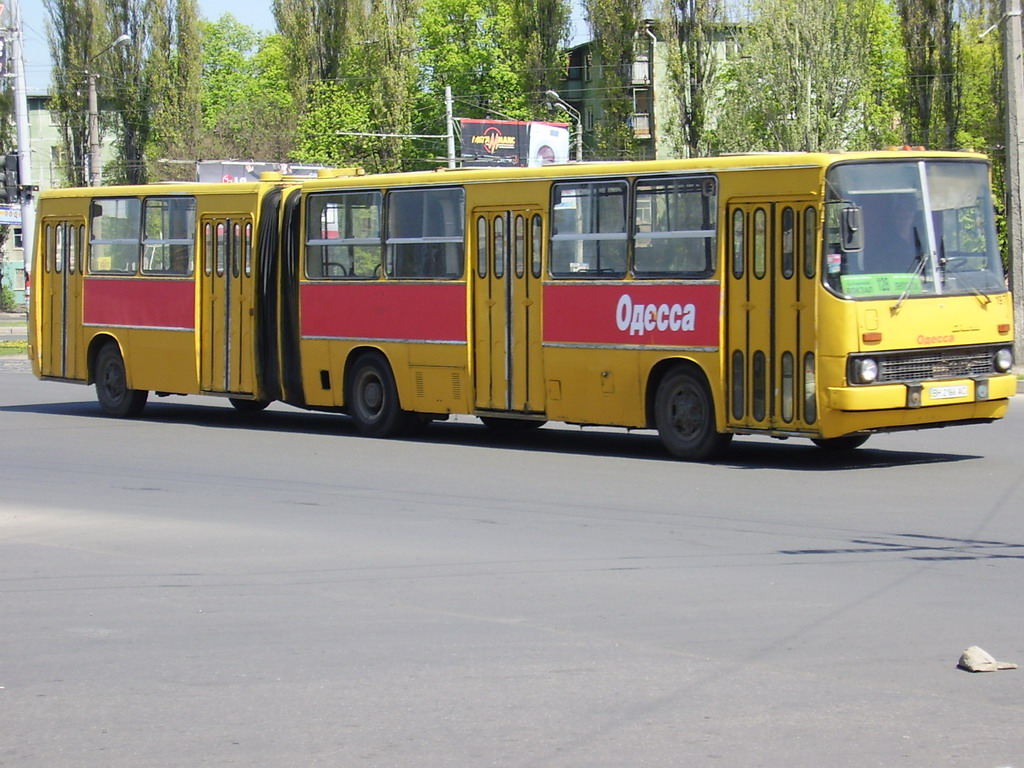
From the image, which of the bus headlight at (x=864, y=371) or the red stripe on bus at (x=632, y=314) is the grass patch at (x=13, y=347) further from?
the bus headlight at (x=864, y=371)

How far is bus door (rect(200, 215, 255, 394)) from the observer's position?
19.7 metres

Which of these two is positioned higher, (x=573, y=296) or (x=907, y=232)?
(x=907, y=232)

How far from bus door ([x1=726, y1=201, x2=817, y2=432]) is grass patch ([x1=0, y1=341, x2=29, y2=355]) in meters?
24.9

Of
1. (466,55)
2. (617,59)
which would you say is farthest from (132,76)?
(617,59)

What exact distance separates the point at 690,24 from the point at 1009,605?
5194cm

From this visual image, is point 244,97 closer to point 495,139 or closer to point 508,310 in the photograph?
point 495,139

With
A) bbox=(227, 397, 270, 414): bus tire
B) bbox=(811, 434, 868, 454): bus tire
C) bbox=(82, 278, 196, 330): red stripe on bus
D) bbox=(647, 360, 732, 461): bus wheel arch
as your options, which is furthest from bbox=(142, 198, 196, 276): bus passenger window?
bbox=(811, 434, 868, 454): bus tire

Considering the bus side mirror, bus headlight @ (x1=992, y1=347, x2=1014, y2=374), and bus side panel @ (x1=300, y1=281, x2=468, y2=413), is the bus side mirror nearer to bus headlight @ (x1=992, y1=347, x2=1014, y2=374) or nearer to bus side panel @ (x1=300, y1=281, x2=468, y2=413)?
bus headlight @ (x1=992, y1=347, x2=1014, y2=374)

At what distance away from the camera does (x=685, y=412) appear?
50.2 feet

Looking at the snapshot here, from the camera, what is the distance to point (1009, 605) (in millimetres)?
A: 8188

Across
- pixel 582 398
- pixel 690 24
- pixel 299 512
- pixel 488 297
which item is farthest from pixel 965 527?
Result: pixel 690 24

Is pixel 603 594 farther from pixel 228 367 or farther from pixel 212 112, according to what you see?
pixel 212 112

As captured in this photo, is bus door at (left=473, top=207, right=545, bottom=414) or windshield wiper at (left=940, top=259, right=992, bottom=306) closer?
windshield wiper at (left=940, top=259, right=992, bottom=306)

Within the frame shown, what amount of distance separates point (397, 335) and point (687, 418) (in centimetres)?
411
